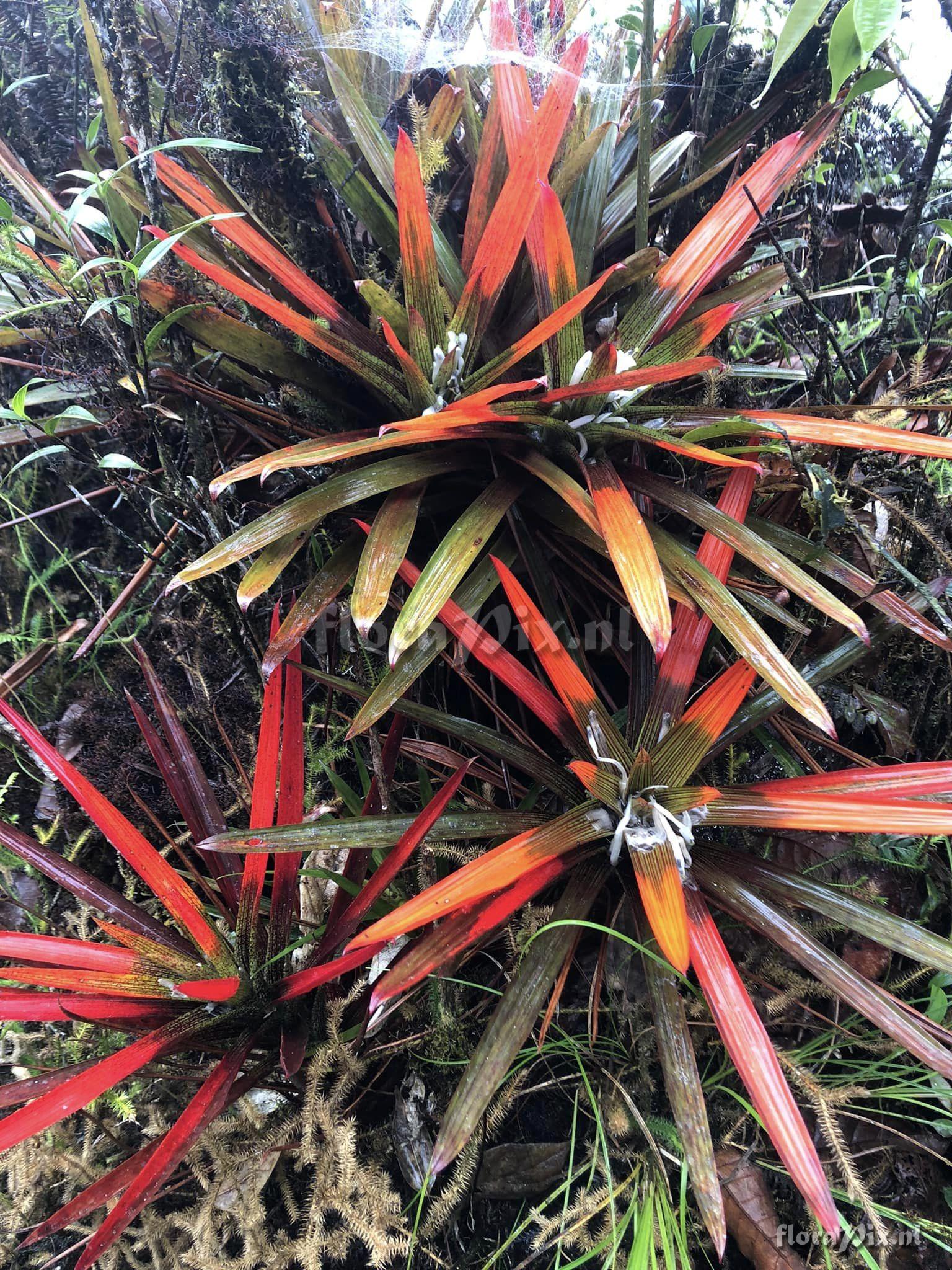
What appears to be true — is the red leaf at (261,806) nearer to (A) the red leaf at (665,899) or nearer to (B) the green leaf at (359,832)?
(B) the green leaf at (359,832)

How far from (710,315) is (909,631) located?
2.25ft

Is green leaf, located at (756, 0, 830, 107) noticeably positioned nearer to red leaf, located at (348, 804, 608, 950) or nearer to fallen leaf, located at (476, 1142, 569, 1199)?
red leaf, located at (348, 804, 608, 950)

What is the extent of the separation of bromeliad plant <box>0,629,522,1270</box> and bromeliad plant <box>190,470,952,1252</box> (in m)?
0.10

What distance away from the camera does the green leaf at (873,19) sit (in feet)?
2.24

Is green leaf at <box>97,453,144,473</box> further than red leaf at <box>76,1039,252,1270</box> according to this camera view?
Yes

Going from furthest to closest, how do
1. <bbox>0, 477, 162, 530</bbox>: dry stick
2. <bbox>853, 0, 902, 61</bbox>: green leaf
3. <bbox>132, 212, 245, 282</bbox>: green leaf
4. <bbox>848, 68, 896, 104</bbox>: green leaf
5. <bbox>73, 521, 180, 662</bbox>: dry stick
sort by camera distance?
<bbox>0, 477, 162, 530</bbox>: dry stick < <bbox>73, 521, 180, 662</bbox>: dry stick < <bbox>848, 68, 896, 104</bbox>: green leaf < <bbox>132, 212, 245, 282</bbox>: green leaf < <bbox>853, 0, 902, 61</bbox>: green leaf

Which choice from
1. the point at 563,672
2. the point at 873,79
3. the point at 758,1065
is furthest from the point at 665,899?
the point at 873,79

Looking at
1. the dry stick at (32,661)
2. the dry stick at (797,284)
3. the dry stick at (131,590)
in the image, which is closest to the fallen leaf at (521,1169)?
the dry stick at (131,590)

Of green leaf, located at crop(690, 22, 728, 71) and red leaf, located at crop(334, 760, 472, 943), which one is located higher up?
green leaf, located at crop(690, 22, 728, 71)

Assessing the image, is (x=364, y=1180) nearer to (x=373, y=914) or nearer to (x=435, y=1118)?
(x=435, y=1118)

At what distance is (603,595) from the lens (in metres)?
1.24

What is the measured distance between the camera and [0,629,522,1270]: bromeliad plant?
2.65ft

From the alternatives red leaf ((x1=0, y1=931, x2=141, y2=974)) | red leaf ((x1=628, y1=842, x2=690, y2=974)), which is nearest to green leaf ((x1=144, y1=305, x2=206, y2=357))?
red leaf ((x1=0, y1=931, x2=141, y2=974))

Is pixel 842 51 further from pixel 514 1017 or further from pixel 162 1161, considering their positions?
pixel 162 1161
